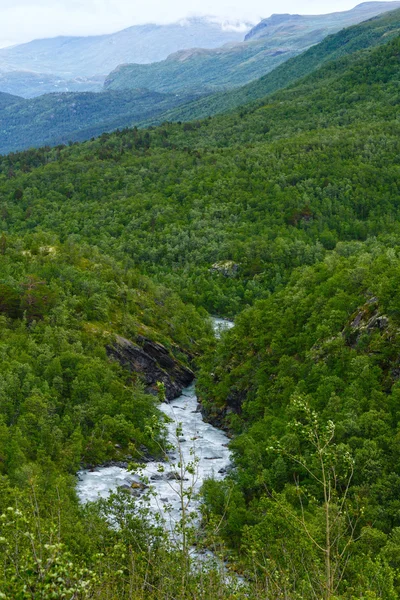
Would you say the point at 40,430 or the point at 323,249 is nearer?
the point at 40,430

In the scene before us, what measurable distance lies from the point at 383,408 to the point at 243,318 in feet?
147

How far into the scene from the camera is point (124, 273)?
142750 millimetres

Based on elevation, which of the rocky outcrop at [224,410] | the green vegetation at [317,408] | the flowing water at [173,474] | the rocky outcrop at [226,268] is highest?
the green vegetation at [317,408]

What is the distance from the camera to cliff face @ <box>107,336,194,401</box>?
341 ft

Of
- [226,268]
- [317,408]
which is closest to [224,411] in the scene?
[317,408]

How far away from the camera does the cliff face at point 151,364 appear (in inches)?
4094

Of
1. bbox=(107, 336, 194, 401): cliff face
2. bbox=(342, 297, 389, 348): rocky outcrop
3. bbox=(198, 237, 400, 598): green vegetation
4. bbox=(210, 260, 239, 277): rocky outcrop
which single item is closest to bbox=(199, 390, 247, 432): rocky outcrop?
bbox=(198, 237, 400, 598): green vegetation

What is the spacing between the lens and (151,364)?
353 ft

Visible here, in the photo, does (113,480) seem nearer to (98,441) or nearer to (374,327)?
(98,441)

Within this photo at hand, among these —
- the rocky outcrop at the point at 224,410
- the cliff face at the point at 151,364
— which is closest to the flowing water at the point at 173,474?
the rocky outcrop at the point at 224,410

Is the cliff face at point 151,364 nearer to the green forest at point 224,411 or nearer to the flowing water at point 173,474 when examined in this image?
the green forest at point 224,411

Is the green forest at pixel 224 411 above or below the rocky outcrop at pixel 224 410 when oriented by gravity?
above

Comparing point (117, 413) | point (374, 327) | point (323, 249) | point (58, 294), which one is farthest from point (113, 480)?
point (323, 249)

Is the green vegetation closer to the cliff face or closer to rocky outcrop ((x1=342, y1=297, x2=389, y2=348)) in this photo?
rocky outcrop ((x1=342, y1=297, x2=389, y2=348))
